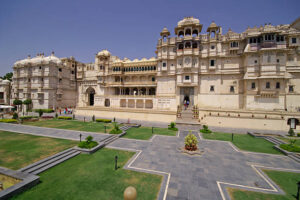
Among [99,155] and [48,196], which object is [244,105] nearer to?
[99,155]

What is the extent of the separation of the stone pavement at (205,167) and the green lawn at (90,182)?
767mm

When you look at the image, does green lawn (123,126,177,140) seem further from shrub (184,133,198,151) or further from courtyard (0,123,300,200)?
shrub (184,133,198,151)

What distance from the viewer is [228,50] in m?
30.8

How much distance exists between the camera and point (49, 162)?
957 centimetres

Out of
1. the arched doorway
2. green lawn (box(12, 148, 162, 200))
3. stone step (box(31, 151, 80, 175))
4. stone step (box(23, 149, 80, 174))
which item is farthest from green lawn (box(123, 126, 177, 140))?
the arched doorway

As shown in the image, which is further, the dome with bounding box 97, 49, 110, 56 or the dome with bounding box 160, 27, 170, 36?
the dome with bounding box 97, 49, 110, 56

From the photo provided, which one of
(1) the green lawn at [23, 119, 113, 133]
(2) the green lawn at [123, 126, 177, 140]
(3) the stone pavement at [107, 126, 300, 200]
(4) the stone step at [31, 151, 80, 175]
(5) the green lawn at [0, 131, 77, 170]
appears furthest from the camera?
(1) the green lawn at [23, 119, 113, 133]

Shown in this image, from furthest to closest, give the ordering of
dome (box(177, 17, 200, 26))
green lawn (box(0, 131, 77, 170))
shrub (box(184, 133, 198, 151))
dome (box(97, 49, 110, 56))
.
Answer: dome (box(97, 49, 110, 56)) < dome (box(177, 17, 200, 26)) < shrub (box(184, 133, 198, 151)) < green lawn (box(0, 131, 77, 170))

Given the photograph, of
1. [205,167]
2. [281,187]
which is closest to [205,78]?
[205,167]

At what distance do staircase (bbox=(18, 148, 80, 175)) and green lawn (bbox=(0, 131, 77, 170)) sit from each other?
0.81 m

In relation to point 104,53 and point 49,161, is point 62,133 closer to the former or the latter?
point 49,161

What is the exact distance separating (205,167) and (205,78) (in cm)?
2673

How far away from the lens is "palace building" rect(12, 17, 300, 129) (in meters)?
26.1

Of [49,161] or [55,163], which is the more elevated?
[49,161]
